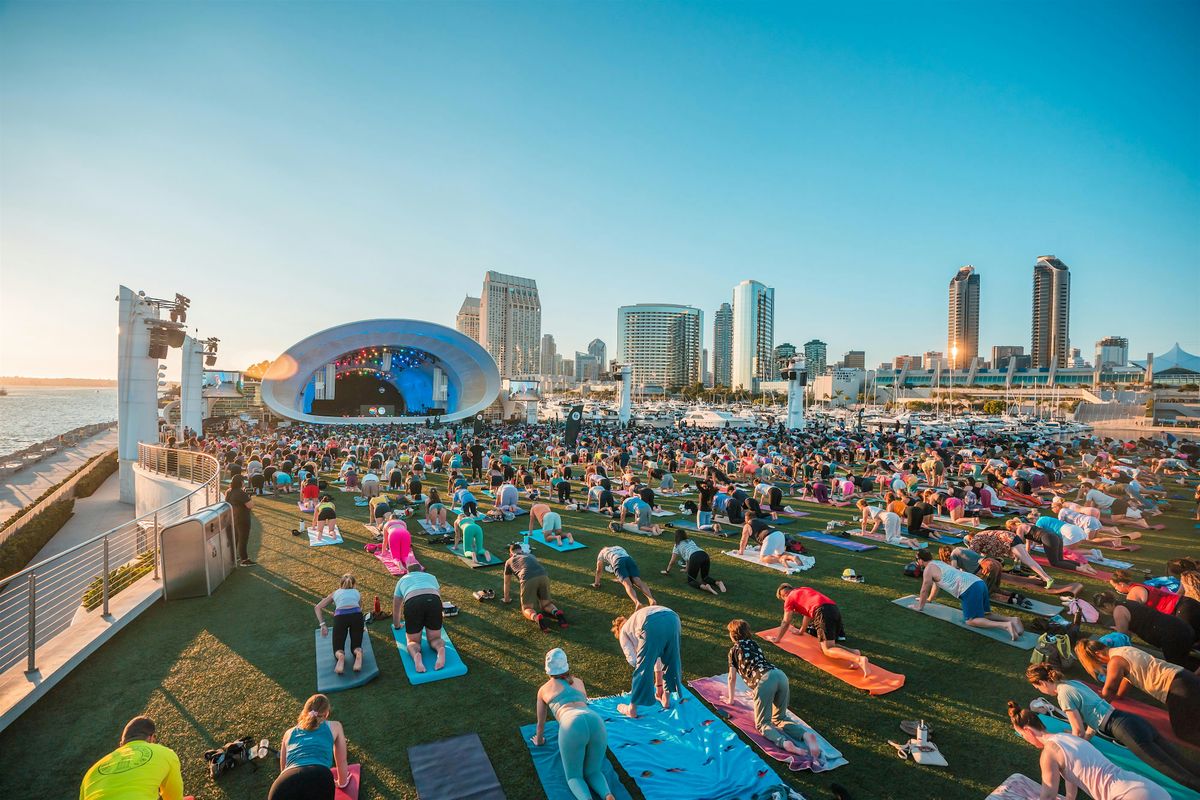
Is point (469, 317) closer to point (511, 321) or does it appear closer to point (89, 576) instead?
point (511, 321)

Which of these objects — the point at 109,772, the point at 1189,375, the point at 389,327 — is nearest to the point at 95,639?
the point at 109,772

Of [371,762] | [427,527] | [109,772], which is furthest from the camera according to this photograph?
[427,527]

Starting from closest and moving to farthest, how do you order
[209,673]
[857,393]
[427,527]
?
[209,673] → [427,527] → [857,393]

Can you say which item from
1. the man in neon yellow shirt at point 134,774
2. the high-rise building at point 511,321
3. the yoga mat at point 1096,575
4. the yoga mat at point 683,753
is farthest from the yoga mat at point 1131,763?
the high-rise building at point 511,321

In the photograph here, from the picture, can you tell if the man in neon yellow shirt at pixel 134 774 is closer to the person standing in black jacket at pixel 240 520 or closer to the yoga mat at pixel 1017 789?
the yoga mat at pixel 1017 789

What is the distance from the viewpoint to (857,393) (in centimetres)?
12631

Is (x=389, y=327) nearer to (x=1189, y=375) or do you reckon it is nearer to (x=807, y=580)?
(x=807, y=580)

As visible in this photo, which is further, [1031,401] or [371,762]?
[1031,401]

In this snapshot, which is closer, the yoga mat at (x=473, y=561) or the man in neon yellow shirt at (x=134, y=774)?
the man in neon yellow shirt at (x=134, y=774)

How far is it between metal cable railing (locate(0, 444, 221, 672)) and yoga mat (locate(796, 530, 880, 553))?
11.3 m

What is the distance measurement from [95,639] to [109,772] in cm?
390

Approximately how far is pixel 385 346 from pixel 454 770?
44549 millimetres

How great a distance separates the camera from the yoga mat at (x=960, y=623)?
6480 millimetres

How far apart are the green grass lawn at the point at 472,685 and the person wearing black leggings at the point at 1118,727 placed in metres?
0.53
